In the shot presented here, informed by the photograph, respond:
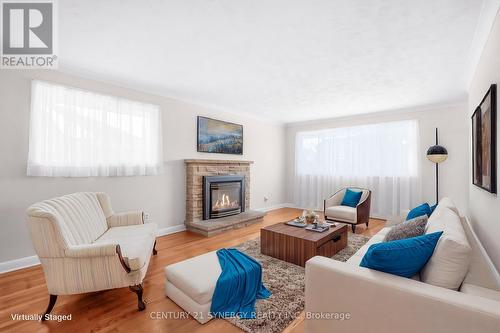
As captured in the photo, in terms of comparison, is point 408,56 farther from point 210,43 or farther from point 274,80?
point 210,43

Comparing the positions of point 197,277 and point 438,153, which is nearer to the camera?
point 197,277

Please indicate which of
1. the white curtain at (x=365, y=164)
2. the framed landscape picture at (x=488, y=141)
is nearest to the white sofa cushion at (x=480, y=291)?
the framed landscape picture at (x=488, y=141)

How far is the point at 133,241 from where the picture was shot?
249 cm

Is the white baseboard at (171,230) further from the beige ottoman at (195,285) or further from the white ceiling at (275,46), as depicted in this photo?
the white ceiling at (275,46)

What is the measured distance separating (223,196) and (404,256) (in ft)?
13.1

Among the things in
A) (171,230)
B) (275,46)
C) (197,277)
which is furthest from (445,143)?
(171,230)

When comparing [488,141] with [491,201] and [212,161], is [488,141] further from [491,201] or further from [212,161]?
[212,161]

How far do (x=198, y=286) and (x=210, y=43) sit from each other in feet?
7.83

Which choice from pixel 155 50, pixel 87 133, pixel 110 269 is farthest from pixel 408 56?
pixel 87 133

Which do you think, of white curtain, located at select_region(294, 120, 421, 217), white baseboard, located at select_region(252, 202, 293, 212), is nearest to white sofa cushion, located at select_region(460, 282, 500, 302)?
white curtain, located at select_region(294, 120, 421, 217)

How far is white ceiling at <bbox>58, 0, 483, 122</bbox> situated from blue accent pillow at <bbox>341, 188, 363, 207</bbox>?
197 cm

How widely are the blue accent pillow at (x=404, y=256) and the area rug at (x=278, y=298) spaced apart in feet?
3.07

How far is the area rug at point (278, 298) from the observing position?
6.10 ft

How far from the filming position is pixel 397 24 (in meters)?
2.13
